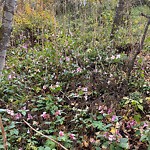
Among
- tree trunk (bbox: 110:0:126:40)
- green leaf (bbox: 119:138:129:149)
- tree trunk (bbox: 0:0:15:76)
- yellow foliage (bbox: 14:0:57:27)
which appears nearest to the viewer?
tree trunk (bbox: 0:0:15:76)

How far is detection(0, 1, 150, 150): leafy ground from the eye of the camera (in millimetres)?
2244

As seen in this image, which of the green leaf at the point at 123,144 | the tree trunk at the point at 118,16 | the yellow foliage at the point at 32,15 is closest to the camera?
the green leaf at the point at 123,144

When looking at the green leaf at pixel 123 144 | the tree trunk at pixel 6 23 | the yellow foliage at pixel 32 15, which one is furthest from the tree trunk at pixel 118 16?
the tree trunk at pixel 6 23

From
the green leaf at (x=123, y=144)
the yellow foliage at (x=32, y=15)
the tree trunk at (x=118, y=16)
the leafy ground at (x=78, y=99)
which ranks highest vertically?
the yellow foliage at (x=32, y=15)

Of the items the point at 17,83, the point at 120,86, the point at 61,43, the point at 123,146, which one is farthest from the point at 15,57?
the point at 123,146

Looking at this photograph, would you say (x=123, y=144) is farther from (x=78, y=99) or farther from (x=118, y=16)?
(x=118, y=16)

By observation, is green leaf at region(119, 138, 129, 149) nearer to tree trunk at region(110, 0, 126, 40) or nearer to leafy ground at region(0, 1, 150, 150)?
leafy ground at region(0, 1, 150, 150)

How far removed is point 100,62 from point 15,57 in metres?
1.98

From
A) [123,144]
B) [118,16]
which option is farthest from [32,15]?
[123,144]

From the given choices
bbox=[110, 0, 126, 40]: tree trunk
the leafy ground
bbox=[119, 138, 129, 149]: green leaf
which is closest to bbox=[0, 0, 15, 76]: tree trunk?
the leafy ground

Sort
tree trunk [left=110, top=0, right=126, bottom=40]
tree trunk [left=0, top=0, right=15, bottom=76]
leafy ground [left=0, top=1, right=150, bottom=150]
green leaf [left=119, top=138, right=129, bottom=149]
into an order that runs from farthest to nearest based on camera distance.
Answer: tree trunk [left=110, top=0, right=126, bottom=40]
leafy ground [left=0, top=1, right=150, bottom=150]
green leaf [left=119, top=138, right=129, bottom=149]
tree trunk [left=0, top=0, right=15, bottom=76]

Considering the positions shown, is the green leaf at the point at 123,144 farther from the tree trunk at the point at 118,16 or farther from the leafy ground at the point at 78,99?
the tree trunk at the point at 118,16

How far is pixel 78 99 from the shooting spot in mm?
2945

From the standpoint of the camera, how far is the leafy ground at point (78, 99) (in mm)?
2244
